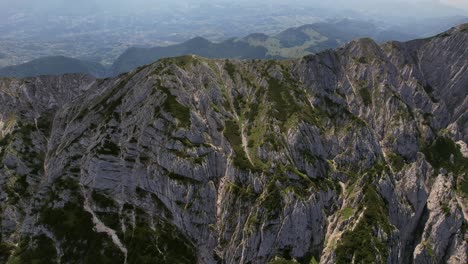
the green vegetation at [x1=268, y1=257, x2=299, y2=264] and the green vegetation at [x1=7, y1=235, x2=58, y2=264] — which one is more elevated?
the green vegetation at [x1=268, y1=257, x2=299, y2=264]

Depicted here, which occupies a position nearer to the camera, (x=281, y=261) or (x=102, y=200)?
(x=281, y=261)

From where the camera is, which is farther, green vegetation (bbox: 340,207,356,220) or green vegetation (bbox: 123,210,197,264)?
green vegetation (bbox: 340,207,356,220)

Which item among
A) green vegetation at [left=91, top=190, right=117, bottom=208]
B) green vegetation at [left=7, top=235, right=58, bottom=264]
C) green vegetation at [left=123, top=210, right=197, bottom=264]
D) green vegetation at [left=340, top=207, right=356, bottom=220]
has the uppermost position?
green vegetation at [left=340, top=207, right=356, bottom=220]

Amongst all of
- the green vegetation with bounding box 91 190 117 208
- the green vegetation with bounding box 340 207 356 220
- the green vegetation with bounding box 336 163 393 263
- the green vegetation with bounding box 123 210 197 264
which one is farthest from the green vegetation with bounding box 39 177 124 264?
the green vegetation with bounding box 340 207 356 220

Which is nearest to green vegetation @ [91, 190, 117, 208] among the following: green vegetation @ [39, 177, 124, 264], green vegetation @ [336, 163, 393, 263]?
green vegetation @ [39, 177, 124, 264]

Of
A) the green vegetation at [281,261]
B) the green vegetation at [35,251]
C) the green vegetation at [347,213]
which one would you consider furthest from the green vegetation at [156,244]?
the green vegetation at [347,213]

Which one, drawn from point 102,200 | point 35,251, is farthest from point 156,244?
point 35,251

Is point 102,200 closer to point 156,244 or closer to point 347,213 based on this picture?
point 156,244

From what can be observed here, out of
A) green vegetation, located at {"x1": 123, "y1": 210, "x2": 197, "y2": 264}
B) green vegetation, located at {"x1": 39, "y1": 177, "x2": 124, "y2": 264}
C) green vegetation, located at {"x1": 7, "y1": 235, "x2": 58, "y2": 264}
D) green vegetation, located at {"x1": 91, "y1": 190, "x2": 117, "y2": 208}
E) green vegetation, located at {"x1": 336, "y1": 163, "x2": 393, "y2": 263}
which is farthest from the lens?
green vegetation, located at {"x1": 91, "y1": 190, "x2": 117, "y2": 208}

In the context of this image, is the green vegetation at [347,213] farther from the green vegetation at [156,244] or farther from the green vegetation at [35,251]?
the green vegetation at [35,251]

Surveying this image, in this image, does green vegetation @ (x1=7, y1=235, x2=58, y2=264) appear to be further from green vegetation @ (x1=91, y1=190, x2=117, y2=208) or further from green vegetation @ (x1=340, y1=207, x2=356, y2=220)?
green vegetation @ (x1=340, y1=207, x2=356, y2=220)

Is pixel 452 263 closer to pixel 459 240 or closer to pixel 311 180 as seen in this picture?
pixel 459 240

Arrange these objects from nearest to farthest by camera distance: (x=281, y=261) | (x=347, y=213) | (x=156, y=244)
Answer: (x=281, y=261), (x=156, y=244), (x=347, y=213)

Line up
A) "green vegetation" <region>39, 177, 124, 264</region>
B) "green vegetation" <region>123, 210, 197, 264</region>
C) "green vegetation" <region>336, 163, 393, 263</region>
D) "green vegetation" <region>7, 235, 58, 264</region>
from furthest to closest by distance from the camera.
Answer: "green vegetation" <region>39, 177, 124, 264</region>, "green vegetation" <region>123, 210, 197, 264</region>, "green vegetation" <region>7, 235, 58, 264</region>, "green vegetation" <region>336, 163, 393, 263</region>
